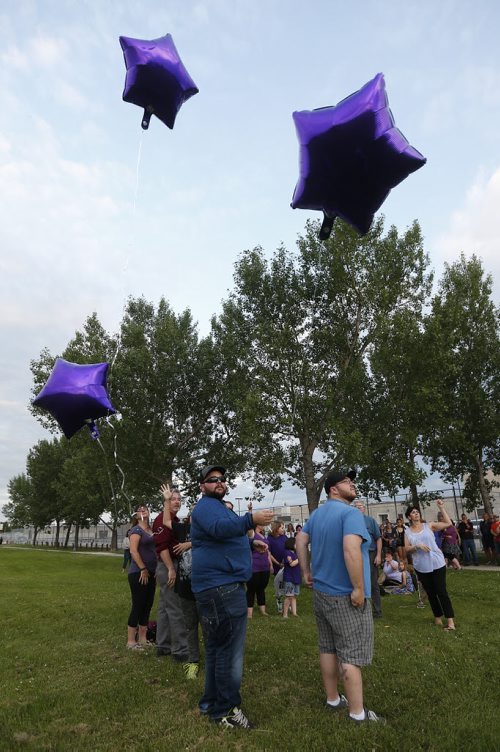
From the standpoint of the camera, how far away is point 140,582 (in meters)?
6.87

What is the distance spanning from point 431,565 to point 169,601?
3.89 metres

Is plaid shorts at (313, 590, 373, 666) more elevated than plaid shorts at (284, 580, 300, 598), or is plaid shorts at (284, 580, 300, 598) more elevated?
plaid shorts at (313, 590, 373, 666)

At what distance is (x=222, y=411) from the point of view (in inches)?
1200

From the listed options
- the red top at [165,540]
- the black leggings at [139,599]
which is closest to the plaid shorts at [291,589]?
the black leggings at [139,599]

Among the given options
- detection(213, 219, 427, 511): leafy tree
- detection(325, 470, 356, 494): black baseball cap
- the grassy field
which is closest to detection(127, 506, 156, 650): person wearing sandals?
the grassy field

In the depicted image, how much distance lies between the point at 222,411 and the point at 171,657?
24.2 m

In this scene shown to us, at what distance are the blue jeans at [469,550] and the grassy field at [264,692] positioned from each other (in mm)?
11806

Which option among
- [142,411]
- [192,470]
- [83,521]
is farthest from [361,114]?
[83,521]

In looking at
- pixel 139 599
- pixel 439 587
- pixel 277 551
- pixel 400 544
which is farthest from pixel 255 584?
pixel 400 544

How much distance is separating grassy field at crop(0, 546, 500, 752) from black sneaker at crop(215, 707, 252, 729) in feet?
0.38

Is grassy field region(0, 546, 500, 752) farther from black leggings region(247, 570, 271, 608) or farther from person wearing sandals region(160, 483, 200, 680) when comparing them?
black leggings region(247, 570, 271, 608)

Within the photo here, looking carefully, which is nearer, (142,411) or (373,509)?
(142,411)

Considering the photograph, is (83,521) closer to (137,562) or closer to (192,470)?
(192,470)

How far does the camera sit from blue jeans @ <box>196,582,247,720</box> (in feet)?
13.8
